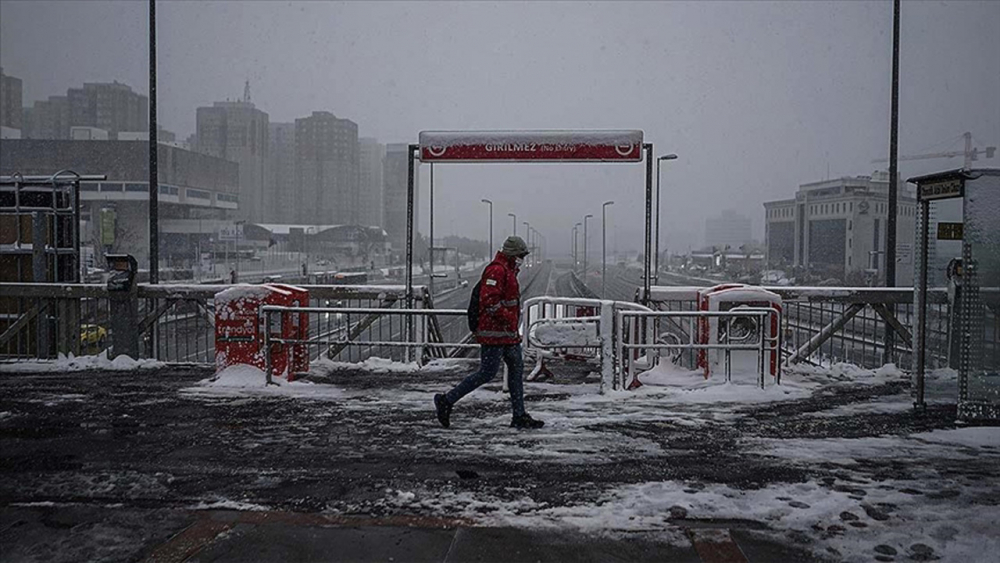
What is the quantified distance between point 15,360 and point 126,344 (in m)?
1.94

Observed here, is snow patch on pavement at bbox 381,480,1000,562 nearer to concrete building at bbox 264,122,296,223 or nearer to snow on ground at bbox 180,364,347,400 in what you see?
snow on ground at bbox 180,364,347,400

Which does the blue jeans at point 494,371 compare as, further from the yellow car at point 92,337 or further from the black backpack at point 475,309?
the yellow car at point 92,337

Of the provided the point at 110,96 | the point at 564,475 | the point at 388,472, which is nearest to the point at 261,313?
the point at 388,472

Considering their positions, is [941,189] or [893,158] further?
[893,158]

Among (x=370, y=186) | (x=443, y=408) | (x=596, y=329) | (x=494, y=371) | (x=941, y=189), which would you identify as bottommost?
(x=443, y=408)

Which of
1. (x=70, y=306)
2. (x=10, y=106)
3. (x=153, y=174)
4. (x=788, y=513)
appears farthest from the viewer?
(x=10, y=106)

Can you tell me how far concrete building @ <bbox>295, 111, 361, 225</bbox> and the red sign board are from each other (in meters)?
124

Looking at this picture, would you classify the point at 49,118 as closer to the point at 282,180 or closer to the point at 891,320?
the point at 282,180

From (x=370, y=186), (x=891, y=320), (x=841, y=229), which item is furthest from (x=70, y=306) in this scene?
(x=370, y=186)

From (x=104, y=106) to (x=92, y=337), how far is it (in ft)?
377

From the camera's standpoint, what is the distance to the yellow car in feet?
52.2

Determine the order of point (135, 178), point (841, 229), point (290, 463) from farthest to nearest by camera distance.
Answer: point (135, 178) < point (841, 229) < point (290, 463)

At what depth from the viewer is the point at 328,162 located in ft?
441

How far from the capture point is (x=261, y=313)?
36.0ft
